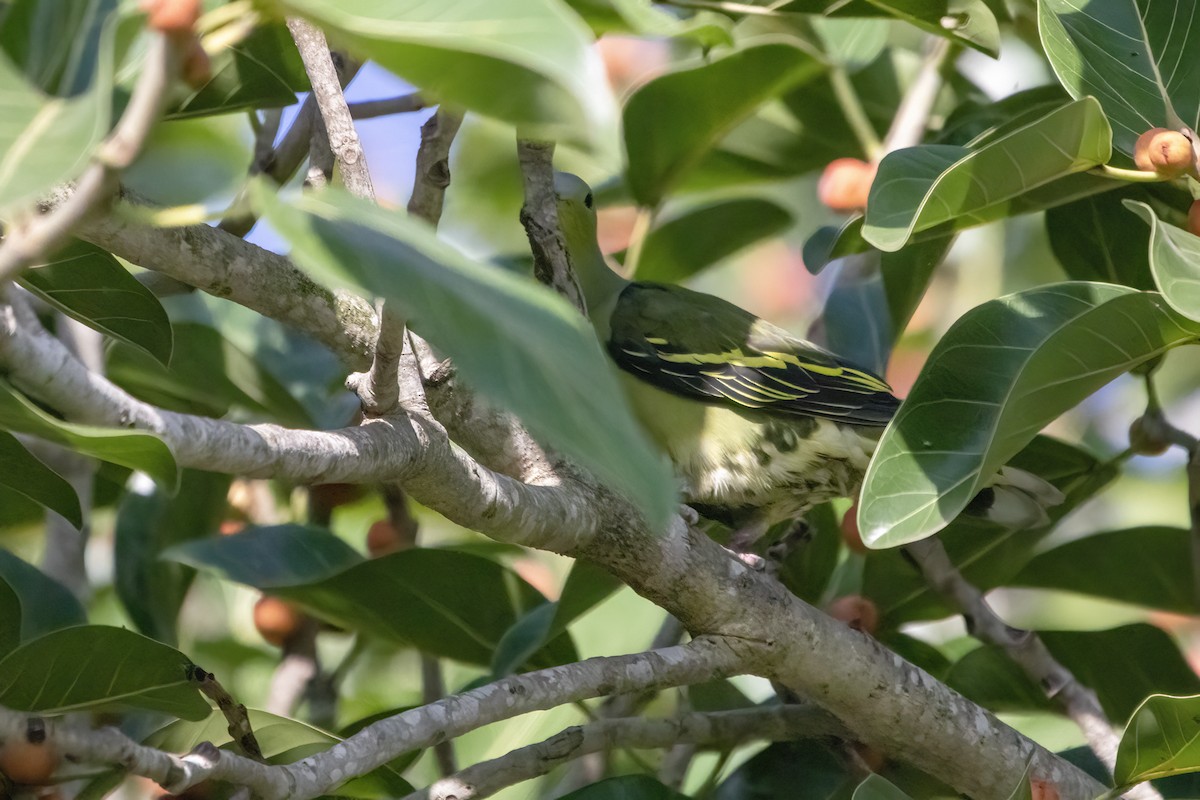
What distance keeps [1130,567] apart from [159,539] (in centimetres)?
188

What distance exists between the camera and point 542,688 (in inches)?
57.6

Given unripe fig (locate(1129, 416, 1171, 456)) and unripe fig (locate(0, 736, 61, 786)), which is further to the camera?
unripe fig (locate(1129, 416, 1171, 456))

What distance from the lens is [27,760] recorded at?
132 cm

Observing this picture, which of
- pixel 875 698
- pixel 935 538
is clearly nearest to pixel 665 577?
pixel 875 698

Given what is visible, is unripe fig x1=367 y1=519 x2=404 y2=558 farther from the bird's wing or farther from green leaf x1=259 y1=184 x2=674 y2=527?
green leaf x1=259 y1=184 x2=674 y2=527

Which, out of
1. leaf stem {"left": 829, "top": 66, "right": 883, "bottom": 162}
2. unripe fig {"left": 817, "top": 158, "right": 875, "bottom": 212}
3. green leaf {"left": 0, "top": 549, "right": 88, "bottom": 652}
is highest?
leaf stem {"left": 829, "top": 66, "right": 883, "bottom": 162}

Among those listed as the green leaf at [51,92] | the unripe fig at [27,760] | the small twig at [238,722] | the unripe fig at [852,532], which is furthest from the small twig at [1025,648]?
the green leaf at [51,92]

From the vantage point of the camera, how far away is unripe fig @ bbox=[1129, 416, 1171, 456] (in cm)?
215

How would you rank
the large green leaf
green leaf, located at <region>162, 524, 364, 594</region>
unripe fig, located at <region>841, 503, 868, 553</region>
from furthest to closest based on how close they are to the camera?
unripe fig, located at <region>841, 503, 868, 553</region>, green leaf, located at <region>162, 524, 364, 594</region>, the large green leaf

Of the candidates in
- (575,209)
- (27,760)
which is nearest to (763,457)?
(575,209)

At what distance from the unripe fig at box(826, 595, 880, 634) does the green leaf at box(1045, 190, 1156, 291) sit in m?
0.77

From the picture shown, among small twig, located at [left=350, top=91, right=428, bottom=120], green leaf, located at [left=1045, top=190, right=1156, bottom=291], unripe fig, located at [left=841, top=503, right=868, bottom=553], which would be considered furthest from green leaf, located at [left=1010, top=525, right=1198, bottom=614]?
small twig, located at [left=350, top=91, right=428, bottom=120]

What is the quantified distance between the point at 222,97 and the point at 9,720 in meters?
1.05

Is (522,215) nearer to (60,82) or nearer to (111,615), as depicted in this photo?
(60,82)
